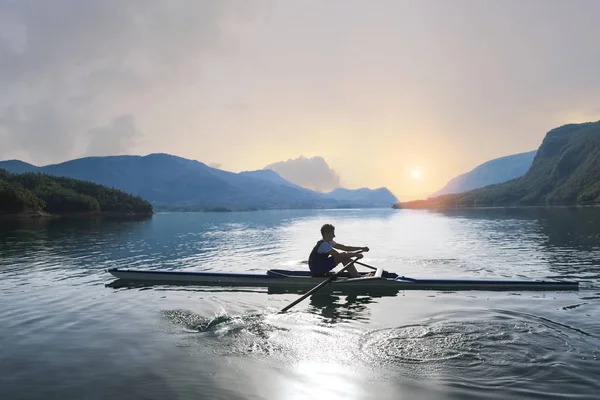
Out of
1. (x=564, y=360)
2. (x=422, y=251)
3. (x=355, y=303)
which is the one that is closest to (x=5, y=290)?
(x=355, y=303)

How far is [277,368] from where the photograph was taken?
32.5 ft

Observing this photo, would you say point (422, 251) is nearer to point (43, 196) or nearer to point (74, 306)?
point (74, 306)

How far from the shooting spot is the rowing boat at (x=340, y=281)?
715 inches

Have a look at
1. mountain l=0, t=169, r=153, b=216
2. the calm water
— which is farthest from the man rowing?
mountain l=0, t=169, r=153, b=216

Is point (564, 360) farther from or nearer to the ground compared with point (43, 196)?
nearer to the ground

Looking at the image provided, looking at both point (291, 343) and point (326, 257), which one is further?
point (326, 257)

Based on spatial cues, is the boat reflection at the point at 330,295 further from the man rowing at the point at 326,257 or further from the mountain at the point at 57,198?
the mountain at the point at 57,198

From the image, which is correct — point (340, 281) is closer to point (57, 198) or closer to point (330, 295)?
point (330, 295)

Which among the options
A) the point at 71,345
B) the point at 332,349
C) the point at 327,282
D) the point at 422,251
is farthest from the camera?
the point at 422,251

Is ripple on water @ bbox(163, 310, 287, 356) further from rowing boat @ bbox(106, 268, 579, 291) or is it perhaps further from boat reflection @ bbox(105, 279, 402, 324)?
rowing boat @ bbox(106, 268, 579, 291)

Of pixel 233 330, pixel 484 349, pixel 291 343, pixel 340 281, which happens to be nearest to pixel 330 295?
pixel 340 281

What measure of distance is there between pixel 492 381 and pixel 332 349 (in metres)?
4.10

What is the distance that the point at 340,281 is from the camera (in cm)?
1850

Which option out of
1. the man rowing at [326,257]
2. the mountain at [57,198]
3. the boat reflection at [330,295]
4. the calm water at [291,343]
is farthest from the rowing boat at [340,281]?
the mountain at [57,198]
